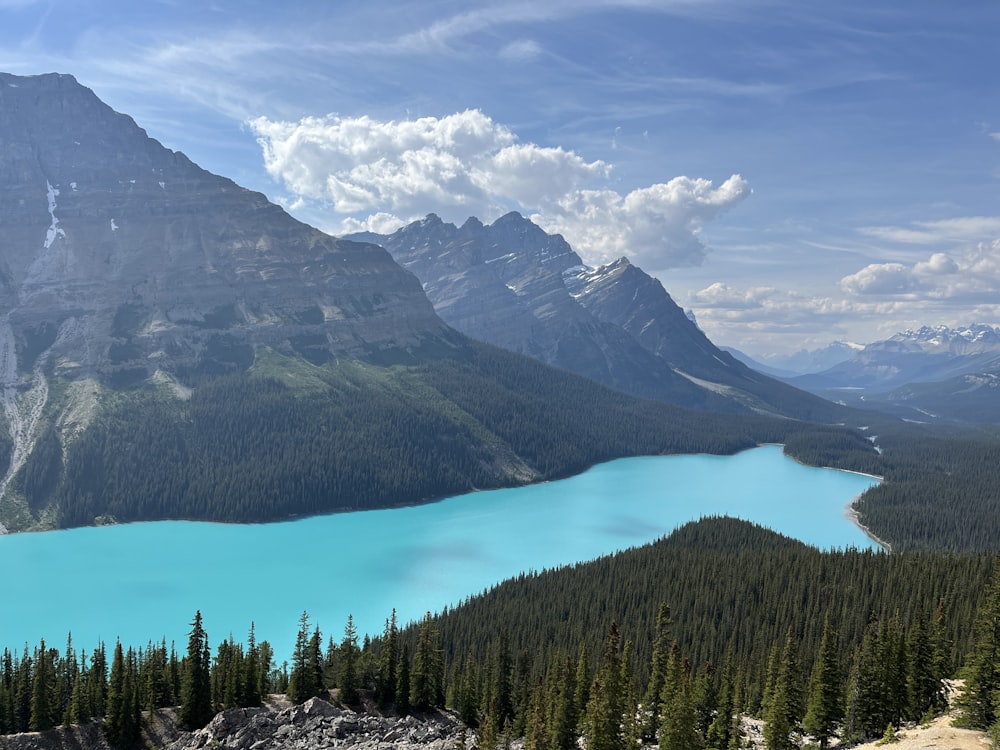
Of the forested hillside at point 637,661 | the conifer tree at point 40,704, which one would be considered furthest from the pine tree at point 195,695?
the conifer tree at point 40,704

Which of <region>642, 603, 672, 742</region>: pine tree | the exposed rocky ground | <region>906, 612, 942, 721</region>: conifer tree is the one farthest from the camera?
the exposed rocky ground

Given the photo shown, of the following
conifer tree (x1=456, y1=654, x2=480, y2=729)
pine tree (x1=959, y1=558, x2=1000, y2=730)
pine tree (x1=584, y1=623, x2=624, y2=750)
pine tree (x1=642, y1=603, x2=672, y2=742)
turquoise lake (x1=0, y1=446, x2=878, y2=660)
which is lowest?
turquoise lake (x1=0, y1=446, x2=878, y2=660)

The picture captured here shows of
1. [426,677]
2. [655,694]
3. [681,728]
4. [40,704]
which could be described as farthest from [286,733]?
[681,728]

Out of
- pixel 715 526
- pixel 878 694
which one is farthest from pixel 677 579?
pixel 878 694

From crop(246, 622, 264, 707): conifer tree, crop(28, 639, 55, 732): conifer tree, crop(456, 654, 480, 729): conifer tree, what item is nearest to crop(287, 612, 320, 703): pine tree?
crop(246, 622, 264, 707): conifer tree

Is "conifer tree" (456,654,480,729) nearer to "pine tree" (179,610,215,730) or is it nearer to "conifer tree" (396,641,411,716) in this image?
"conifer tree" (396,641,411,716)

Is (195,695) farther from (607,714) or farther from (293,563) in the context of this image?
(293,563)
